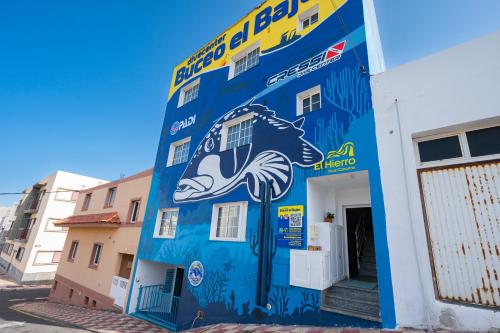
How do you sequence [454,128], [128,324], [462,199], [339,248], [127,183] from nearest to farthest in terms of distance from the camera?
[462,199]
[454,128]
[339,248]
[128,324]
[127,183]

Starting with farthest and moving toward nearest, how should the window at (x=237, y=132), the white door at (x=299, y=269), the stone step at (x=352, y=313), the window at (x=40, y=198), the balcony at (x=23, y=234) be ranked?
the window at (x=40, y=198) < the balcony at (x=23, y=234) < the window at (x=237, y=132) < the white door at (x=299, y=269) < the stone step at (x=352, y=313)

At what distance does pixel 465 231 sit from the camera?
4.50m

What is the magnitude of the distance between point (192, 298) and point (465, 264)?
8407 millimetres

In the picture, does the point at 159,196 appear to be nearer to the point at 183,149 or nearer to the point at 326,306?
the point at 183,149

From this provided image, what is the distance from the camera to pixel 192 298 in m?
8.90

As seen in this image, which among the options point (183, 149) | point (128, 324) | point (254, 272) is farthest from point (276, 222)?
point (128, 324)

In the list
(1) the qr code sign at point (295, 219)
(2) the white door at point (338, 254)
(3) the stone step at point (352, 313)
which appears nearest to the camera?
(3) the stone step at point (352, 313)

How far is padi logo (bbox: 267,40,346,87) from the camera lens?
7.83m

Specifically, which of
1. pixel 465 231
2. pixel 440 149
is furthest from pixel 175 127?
pixel 465 231

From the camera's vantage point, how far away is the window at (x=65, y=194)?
29852mm

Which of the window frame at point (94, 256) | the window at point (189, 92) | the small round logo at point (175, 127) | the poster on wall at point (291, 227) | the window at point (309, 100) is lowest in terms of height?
the window frame at point (94, 256)

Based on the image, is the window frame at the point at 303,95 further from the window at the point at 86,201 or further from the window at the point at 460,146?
the window at the point at 86,201

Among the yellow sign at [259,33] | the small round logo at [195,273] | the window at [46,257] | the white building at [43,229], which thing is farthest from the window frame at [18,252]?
the small round logo at [195,273]

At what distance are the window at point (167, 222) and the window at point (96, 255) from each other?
6713 millimetres
